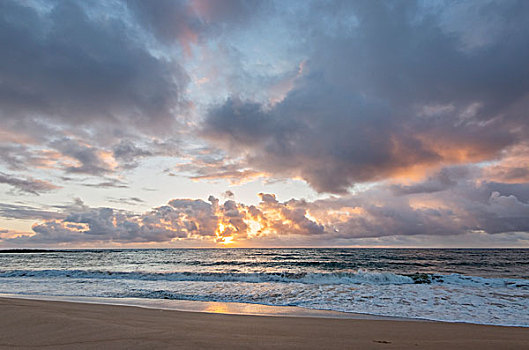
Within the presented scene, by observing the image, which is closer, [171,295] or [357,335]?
[357,335]

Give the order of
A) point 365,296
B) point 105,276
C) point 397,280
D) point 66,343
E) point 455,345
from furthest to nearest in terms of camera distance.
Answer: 1. point 105,276
2. point 397,280
3. point 365,296
4. point 455,345
5. point 66,343

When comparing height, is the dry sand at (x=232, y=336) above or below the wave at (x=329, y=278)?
above

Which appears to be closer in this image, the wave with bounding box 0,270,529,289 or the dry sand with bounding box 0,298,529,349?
the dry sand with bounding box 0,298,529,349

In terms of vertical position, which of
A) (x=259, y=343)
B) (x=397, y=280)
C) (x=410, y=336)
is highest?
(x=259, y=343)

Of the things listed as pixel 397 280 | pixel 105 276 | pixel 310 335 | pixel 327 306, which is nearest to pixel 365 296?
pixel 327 306

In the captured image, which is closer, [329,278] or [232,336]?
[232,336]

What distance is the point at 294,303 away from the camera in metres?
12.7

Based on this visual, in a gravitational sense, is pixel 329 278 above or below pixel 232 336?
below

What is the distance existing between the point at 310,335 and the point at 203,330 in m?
2.36

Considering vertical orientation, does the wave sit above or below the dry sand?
below

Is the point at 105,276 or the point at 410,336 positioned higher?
the point at 410,336

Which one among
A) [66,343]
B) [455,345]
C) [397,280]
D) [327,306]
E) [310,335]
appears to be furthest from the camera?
[397,280]

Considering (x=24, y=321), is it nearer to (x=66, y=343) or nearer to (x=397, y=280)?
(x=66, y=343)

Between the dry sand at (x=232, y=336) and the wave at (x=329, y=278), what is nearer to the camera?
the dry sand at (x=232, y=336)
